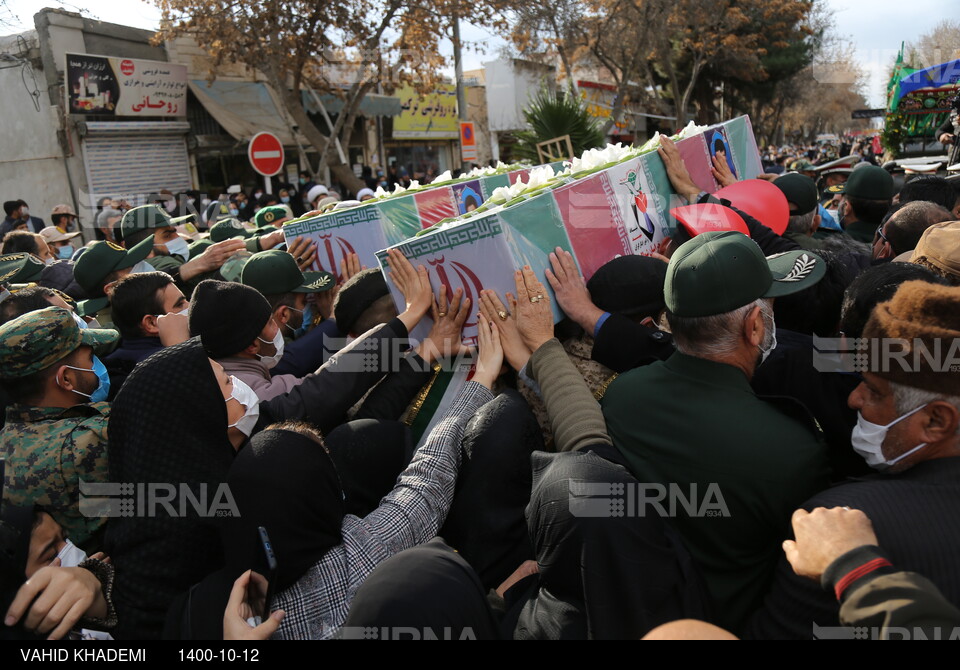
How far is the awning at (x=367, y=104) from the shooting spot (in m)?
18.9

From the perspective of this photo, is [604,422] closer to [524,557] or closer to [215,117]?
[524,557]

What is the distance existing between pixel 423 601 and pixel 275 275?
89.7 inches

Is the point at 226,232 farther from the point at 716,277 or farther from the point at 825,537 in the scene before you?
the point at 825,537

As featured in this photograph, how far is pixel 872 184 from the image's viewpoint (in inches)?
175

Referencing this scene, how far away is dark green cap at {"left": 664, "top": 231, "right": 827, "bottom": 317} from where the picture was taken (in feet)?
6.14

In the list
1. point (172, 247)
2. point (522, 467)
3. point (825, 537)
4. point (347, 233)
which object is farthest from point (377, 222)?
point (172, 247)

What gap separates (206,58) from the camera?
1617 cm

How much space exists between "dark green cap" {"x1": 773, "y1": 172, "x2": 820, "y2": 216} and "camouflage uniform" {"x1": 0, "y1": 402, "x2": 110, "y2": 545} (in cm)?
385

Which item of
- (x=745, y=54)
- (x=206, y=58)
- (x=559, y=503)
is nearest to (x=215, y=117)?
(x=206, y=58)

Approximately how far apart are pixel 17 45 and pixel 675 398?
17.1 meters

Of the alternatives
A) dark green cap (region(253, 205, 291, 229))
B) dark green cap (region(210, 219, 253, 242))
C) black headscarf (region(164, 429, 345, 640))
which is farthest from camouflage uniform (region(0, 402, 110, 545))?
dark green cap (region(253, 205, 291, 229))

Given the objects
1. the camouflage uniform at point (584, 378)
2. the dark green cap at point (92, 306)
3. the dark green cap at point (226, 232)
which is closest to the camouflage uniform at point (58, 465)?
the camouflage uniform at point (584, 378)

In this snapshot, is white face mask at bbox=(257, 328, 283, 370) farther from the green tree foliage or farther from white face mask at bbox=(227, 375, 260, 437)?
the green tree foliage

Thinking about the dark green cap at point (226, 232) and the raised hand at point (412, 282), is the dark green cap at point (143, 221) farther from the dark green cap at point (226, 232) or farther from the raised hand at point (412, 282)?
the raised hand at point (412, 282)
